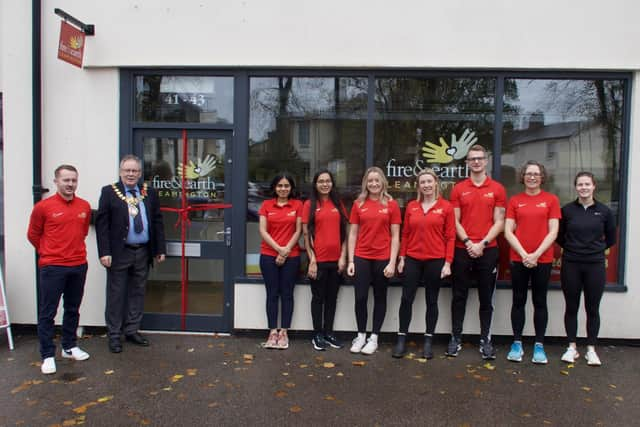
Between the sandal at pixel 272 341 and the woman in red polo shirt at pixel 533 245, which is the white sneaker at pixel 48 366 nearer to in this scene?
the sandal at pixel 272 341

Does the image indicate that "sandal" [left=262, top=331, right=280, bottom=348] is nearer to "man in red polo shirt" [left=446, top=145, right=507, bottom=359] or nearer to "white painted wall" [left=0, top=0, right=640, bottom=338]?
"white painted wall" [left=0, top=0, right=640, bottom=338]

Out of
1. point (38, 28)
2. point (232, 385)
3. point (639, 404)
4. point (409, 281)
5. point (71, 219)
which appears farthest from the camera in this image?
point (38, 28)

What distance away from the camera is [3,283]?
5.30m

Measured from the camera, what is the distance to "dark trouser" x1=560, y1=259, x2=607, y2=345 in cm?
457

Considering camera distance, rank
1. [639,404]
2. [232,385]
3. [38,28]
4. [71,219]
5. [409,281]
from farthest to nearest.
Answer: [38,28]
[409,281]
[71,219]
[232,385]
[639,404]

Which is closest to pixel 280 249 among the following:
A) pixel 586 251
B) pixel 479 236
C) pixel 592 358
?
pixel 479 236

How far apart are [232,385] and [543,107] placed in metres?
4.16

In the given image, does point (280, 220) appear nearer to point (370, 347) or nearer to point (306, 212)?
point (306, 212)

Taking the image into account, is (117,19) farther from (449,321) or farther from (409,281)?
(449,321)

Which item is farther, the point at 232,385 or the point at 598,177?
the point at 598,177

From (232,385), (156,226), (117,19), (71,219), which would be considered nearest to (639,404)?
(232,385)

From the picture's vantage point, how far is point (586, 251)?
4547mm

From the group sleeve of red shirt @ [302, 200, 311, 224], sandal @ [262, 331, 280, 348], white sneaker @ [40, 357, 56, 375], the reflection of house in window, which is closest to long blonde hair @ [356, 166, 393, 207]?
sleeve of red shirt @ [302, 200, 311, 224]

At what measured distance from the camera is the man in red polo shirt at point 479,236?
15.3 ft
